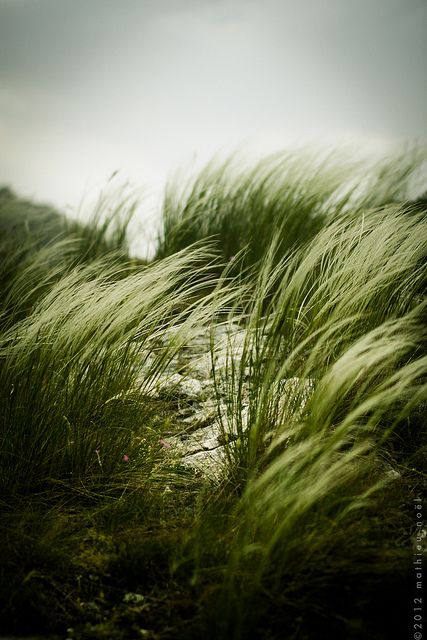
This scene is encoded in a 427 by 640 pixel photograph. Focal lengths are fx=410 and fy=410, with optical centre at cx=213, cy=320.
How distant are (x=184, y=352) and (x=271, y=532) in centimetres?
125

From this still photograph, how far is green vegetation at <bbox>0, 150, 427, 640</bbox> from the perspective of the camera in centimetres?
101

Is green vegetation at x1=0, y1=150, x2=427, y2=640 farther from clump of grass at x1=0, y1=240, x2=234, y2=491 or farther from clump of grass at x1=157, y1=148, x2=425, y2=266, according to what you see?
clump of grass at x1=157, y1=148, x2=425, y2=266

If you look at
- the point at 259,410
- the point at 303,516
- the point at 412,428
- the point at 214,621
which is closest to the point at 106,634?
the point at 214,621

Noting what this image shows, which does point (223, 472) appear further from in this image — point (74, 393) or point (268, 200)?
point (268, 200)

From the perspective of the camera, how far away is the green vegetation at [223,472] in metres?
1.01

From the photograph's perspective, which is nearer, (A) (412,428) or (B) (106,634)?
(B) (106,634)

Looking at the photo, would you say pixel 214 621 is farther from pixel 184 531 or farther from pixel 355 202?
pixel 355 202

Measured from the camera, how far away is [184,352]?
2219 millimetres

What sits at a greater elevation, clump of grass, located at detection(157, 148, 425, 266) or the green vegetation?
clump of grass, located at detection(157, 148, 425, 266)

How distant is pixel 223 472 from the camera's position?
143 cm

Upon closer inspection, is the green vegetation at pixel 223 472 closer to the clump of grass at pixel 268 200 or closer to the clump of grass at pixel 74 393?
the clump of grass at pixel 74 393

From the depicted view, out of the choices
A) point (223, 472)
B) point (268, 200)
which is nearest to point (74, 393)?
point (223, 472)

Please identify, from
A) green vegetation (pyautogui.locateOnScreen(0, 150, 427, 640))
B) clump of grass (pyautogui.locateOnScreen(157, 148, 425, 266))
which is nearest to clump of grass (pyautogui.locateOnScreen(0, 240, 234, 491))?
green vegetation (pyautogui.locateOnScreen(0, 150, 427, 640))

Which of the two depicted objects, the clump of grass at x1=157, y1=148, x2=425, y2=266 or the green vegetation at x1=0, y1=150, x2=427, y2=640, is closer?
the green vegetation at x1=0, y1=150, x2=427, y2=640
